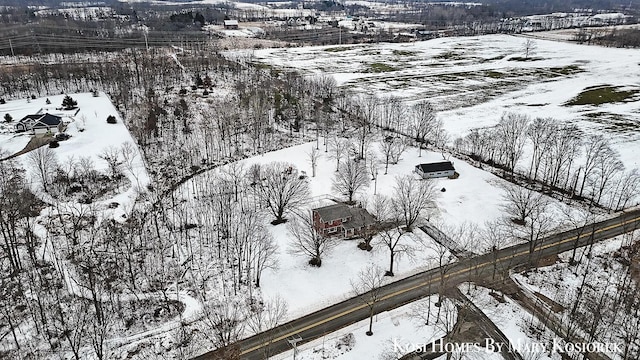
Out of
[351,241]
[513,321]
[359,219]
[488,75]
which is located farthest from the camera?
[488,75]

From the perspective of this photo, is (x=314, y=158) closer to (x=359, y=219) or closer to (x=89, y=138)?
(x=359, y=219)

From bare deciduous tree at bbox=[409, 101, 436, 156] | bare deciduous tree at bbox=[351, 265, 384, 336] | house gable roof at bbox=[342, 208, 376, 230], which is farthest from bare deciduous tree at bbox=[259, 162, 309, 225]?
bare deciduous tree at bbox=[409, 101, 436, 156]

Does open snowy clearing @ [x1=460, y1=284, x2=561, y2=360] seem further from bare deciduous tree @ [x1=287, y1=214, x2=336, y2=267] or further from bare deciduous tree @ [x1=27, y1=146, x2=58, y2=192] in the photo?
bare deciduous tree @ [x1=27, y1=146, x2=58, y2=192]

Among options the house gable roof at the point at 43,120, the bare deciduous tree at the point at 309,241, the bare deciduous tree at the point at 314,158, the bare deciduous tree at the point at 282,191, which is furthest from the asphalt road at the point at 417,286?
the house gable roof at the point at 43,120

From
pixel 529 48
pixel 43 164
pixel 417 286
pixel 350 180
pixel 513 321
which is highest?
pixel 529 48

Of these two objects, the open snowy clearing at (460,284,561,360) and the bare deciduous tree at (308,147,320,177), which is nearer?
the open snowy clearing at (460,284,561,360)

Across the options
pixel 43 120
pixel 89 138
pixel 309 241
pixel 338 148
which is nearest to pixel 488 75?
pixel 338 148
